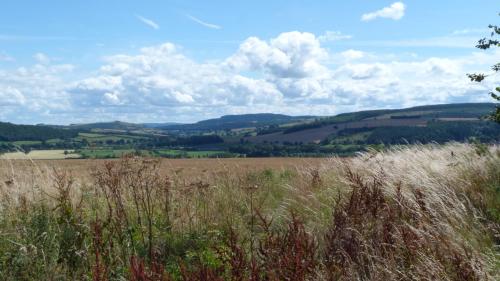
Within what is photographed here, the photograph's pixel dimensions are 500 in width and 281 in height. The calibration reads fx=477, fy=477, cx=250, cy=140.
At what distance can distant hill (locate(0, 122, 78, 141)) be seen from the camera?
393ft

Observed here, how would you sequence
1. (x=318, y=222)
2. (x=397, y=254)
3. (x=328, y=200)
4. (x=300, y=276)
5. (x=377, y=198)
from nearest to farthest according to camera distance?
(x=300, y=276)
(x=397, y=254)
(x=377, y=198)
(x=318, y=222)
(x=328, y=200)

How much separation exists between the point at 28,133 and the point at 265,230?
451 ft

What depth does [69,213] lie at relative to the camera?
6.81 m

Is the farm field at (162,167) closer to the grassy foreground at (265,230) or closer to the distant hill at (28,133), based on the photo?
the grassy foreground at (265,230)

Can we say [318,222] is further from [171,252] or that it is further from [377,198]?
[171,252]

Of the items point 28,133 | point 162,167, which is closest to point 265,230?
point 162,167

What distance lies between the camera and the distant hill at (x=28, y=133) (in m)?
120

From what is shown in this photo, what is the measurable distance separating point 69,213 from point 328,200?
13.9 feet

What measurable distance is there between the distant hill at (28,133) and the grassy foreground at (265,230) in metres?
120

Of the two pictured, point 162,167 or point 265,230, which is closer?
point 265,230

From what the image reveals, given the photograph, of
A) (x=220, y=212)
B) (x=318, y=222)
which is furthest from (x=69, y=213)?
(x=318, y=222)

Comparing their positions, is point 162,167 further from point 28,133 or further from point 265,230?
point 28,133

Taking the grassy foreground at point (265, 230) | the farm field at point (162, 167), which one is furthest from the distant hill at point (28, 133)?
the grassy foreground at point (265, 230)

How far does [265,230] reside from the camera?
458cm
